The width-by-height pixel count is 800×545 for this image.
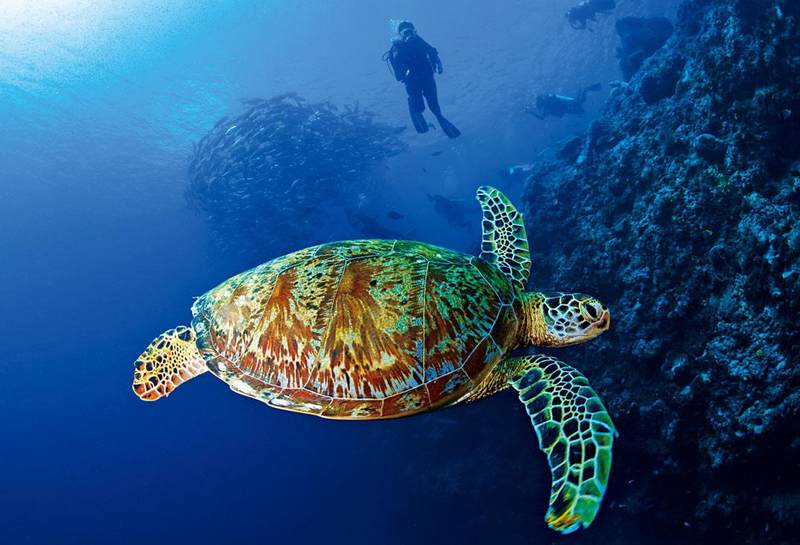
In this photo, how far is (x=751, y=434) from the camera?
10.6 ft

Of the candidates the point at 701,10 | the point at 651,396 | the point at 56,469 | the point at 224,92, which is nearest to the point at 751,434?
the point at 651,396

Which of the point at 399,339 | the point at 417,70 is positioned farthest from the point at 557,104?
the point at 399,339

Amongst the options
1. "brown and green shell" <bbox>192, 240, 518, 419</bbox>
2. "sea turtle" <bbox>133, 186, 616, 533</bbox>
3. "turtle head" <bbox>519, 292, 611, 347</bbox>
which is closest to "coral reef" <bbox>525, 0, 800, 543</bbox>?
"turtle head" <bbox>519, 292, 611, 347</bbox>

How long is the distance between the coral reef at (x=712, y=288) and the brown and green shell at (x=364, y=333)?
2492mm

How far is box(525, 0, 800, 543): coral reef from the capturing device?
3.27 metres

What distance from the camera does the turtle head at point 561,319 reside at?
277cm

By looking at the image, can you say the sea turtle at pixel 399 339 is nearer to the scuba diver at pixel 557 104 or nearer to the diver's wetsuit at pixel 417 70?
the diver's wetsuit at pixel 417 70

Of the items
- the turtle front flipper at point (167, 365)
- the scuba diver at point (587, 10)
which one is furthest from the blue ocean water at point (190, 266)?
the scuba diver at point (587, 10)

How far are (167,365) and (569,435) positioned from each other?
3.56 metres

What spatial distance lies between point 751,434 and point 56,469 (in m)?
50.2

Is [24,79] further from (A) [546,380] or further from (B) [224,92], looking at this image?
(A) [546,380]

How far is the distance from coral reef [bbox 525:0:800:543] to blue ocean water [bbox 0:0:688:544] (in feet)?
6.28

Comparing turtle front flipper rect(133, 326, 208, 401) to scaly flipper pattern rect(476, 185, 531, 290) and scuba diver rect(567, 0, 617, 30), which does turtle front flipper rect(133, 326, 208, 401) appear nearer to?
scaly flipper pattern rect(476, 185, 531, 290)

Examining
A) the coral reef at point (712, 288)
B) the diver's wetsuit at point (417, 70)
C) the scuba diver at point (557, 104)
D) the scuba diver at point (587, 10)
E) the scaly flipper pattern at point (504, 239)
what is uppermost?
the scuba diver at point (587, 10)
